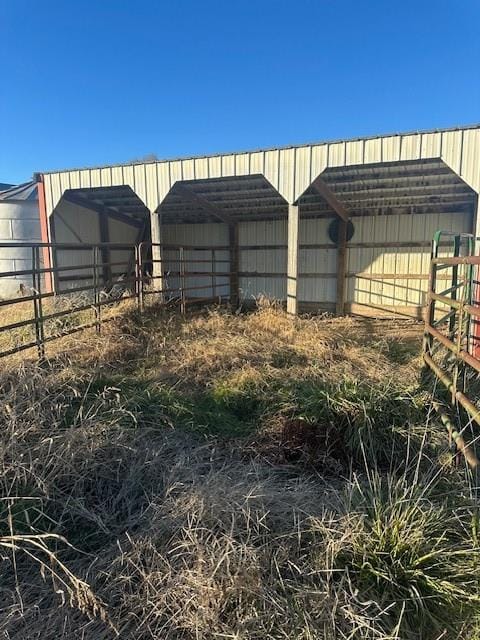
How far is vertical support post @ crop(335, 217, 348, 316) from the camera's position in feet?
31.9

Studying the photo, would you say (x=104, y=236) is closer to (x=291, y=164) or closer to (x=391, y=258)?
(x=291, y=164)

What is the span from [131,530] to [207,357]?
9.57ft

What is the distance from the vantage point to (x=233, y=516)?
1938 mm

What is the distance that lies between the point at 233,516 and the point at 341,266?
8622mm

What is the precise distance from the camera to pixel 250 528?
1969 millimetres

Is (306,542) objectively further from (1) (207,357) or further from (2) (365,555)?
(1) (207,357)

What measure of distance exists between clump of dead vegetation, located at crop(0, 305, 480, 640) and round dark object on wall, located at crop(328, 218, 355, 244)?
21.0 ft

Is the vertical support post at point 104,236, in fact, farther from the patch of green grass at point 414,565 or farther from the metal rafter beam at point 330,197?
the patch of green grass at point 414,565

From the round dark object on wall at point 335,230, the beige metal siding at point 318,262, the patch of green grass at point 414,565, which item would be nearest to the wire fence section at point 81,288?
the beige metal siding at point 318,262

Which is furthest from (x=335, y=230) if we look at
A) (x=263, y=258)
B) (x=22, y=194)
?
(x=22, y=194)

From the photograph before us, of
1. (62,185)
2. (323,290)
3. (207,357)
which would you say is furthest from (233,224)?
(207,357)

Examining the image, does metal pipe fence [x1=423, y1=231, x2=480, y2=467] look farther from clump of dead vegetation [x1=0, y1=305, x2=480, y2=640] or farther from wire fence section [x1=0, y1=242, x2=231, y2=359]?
wire fence section [x1=0, y1=242, x2=231, y2=359]

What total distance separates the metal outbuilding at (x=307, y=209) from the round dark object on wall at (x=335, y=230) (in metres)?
0.02

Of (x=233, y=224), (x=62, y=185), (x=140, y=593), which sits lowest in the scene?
(x=140, y=593)
